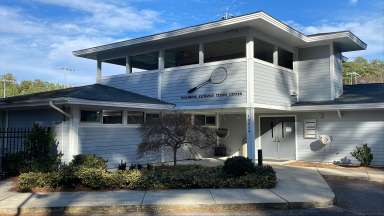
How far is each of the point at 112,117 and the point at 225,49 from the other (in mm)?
6012

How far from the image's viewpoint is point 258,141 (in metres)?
18.6

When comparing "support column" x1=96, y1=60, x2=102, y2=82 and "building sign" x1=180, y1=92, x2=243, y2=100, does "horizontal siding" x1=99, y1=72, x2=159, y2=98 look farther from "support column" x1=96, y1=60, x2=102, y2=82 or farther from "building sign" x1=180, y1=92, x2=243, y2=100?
"building sign" x1=180, y1=92, x2=243, y2=100

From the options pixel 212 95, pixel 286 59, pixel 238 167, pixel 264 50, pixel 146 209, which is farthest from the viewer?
pixel 286 59

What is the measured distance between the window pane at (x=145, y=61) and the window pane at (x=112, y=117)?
373cm

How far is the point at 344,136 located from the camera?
15.7 m

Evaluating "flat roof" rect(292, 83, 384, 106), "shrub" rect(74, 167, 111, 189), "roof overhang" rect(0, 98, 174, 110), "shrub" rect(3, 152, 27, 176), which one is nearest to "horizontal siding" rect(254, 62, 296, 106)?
"flat roof" rect(292, 83, 384, 106)

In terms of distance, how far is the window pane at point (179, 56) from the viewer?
16.9 meters

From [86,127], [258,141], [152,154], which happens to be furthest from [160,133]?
[258,141]

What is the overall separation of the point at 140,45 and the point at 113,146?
5252 millimetres

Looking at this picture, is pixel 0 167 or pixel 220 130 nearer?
pixel 0 167

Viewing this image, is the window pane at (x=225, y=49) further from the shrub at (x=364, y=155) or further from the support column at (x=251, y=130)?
the shrub at (x=364, y=155)

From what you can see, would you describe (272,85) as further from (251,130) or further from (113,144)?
(113,144)

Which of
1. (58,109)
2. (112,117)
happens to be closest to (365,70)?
(112,117)

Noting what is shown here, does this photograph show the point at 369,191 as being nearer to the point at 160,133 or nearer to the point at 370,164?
the point at 370,164
